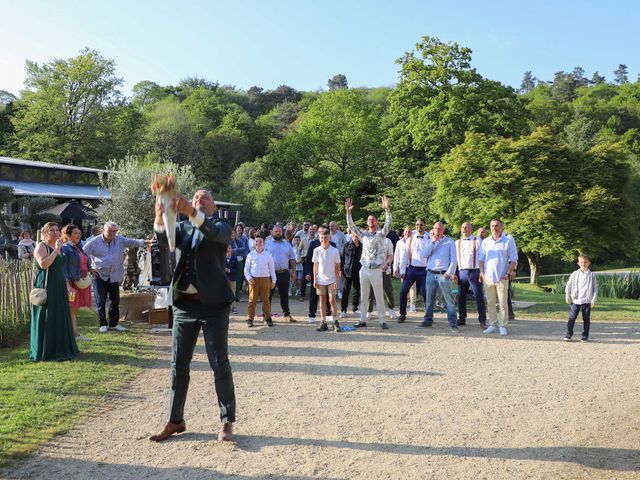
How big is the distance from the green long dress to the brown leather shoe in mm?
3502

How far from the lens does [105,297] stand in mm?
10000

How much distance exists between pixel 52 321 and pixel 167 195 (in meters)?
4.51

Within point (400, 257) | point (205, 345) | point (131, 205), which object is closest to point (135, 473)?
point (205, 345)

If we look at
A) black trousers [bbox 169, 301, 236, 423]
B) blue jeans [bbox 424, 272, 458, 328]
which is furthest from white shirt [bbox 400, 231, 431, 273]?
black trousers [bbox 169, 301, 236, 423]

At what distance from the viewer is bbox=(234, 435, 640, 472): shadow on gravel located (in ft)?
14.7

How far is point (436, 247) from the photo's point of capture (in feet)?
35.8

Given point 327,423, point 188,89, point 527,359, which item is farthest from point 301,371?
point 188,89

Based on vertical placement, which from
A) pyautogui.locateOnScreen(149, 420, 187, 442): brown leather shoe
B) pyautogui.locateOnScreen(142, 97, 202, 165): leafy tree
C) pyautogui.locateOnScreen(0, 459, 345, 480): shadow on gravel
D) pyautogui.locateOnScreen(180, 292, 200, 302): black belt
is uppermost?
pyautogui.locateOnScreen(142, 97, 202, 165): leafy tree

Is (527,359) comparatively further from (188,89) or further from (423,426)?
(188,89)

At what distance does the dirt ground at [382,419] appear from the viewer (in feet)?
14.2

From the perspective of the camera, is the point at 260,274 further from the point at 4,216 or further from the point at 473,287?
the point at 4,216

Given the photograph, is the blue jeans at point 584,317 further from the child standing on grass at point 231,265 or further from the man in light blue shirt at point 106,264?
the man in light blue shirt at point 106,264

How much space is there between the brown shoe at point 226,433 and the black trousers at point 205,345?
45mm

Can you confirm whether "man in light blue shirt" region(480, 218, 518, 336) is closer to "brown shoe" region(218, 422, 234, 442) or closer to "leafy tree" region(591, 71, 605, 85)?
"brown shoe" region(218, 422, 234, 442)
